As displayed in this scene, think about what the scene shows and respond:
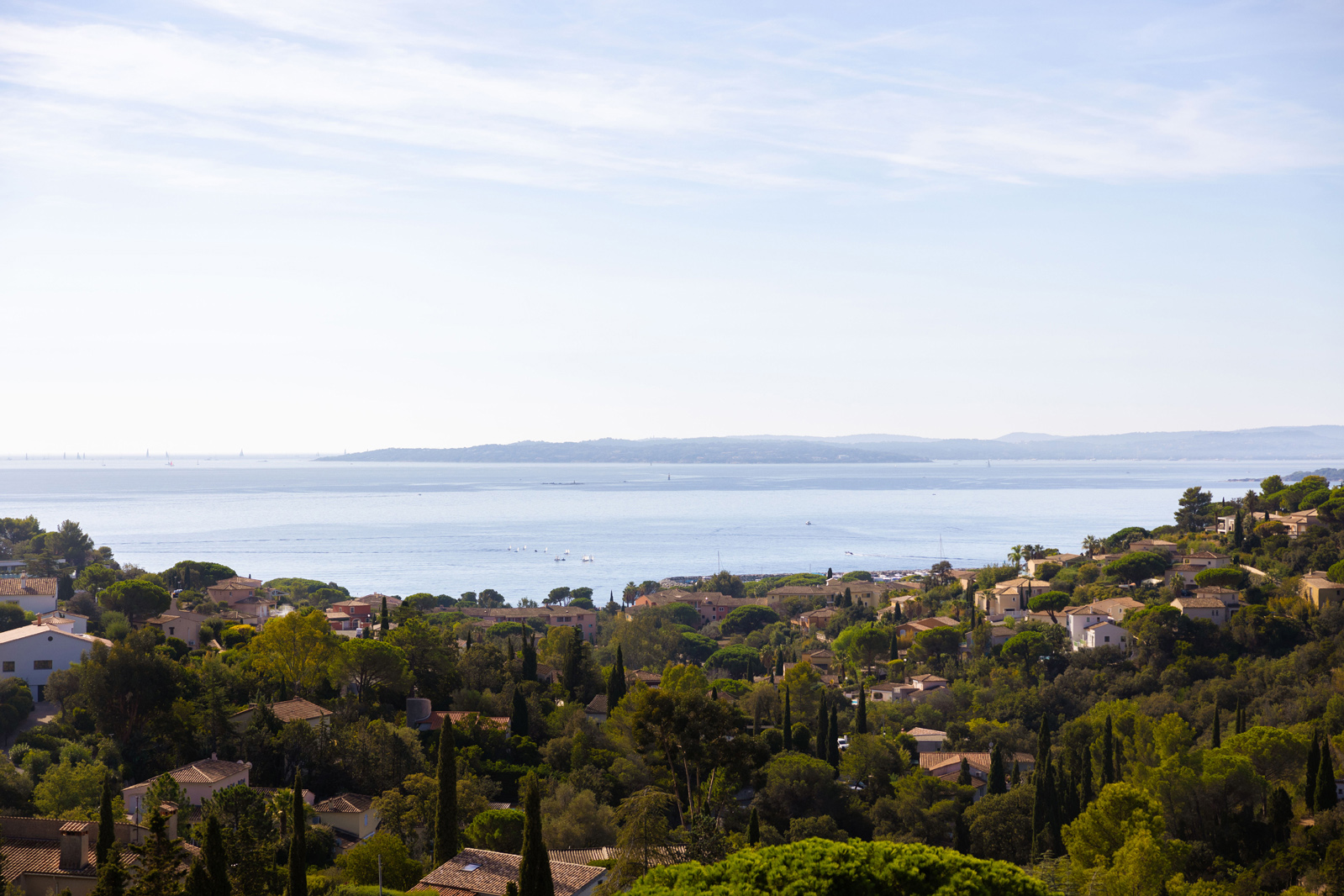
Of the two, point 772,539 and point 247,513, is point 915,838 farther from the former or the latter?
point 247,513

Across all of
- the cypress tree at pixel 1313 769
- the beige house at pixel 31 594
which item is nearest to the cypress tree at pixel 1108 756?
the cypress tree at pixel 1313 769

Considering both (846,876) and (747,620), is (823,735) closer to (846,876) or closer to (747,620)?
(846,876)

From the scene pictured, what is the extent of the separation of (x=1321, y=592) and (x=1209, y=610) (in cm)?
401

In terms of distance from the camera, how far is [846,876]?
11.3 m

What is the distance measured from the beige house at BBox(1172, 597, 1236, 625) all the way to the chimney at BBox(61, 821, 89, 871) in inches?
1514

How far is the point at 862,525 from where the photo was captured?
5226 inches

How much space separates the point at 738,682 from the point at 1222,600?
65.2 feet

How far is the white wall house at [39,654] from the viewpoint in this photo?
26.1 m

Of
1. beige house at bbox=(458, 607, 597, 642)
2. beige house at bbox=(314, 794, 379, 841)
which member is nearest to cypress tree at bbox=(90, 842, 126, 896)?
beige house at bbox=(314, 794, 379, 841)

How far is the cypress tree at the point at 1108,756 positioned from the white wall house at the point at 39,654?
85.0 ft

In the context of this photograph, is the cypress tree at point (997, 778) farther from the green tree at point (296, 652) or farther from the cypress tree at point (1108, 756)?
the green tree at point (296, 652)

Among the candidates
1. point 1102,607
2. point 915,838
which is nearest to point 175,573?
point 915,838

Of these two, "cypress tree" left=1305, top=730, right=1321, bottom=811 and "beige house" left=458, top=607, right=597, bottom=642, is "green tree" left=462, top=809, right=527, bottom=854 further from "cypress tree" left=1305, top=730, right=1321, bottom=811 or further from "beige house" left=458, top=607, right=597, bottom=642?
"beige house" left=458, top=607, right=597, bottom=642

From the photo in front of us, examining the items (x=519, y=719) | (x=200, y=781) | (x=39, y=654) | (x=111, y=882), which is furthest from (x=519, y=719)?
(x=111, y=882)
